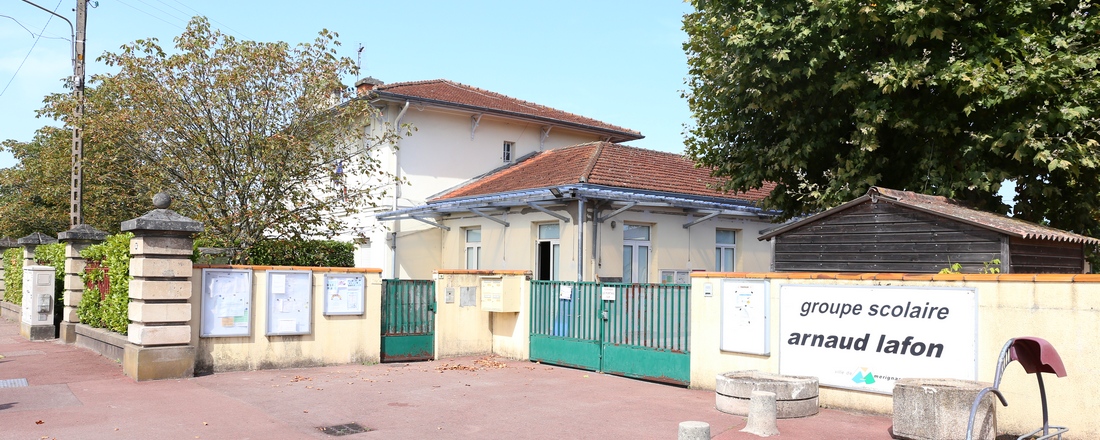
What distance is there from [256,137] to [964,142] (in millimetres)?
12646

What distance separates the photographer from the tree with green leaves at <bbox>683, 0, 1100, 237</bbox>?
11109 mm

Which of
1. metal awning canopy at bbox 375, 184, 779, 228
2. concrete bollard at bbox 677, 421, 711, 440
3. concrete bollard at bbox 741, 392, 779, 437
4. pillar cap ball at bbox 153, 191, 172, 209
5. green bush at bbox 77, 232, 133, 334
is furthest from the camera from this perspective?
metal awning canopy at bbox 375, 184, 779, 228

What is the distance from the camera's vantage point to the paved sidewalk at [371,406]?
8.41 m

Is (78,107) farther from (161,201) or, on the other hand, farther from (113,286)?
(161,201)

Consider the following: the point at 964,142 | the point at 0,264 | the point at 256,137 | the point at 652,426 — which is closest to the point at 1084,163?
the point at 964,142

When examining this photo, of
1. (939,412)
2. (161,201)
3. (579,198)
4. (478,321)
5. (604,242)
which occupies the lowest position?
(939,412)

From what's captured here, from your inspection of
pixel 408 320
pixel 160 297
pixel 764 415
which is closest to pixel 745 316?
pixel 764 415

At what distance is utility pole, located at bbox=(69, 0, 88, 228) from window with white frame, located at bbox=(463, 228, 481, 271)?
30.6 ft

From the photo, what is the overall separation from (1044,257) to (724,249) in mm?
11270

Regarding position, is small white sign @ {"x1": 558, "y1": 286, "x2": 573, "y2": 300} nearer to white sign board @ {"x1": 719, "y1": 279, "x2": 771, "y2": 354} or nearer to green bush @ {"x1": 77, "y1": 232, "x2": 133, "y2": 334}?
white sign board @ {"x1": 719, "y1": 279, "x2": 771, "y2": 354}

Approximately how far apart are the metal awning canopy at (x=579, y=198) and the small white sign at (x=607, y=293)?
4345 millimetres

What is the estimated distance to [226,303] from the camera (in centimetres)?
1241

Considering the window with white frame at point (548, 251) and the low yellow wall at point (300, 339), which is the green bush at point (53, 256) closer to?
the low yellow wall at point (300, 339)

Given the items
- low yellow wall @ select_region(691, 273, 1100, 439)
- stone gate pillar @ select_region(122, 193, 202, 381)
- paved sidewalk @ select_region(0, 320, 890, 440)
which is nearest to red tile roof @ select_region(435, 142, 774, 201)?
paved sidewalk @ select_region(0, 320, 890, 440)
